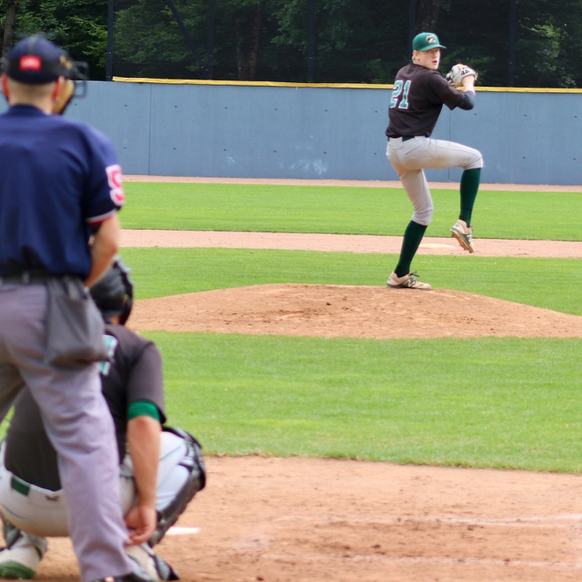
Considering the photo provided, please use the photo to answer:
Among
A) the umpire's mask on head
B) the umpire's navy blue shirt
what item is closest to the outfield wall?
the umpire's mask on head

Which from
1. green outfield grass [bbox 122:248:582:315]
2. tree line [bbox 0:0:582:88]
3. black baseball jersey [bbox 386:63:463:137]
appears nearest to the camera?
black baseball jersey [bbox 386:63:463:137]

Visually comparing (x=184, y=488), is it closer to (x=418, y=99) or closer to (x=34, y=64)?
(x=34, y=64)

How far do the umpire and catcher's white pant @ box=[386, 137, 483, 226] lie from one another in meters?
6.64

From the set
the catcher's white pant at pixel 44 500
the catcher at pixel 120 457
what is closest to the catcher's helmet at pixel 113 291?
the catcher at pixel 120 457

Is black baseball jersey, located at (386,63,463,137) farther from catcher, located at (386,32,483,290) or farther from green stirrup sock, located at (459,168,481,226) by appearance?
green stirrup sock, located at (459,168,481,226)

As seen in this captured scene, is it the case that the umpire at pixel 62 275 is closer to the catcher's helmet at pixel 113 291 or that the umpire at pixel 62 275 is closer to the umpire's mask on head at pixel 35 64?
the umpire's mask on head at pixel 35 64

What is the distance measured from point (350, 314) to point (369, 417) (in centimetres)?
318

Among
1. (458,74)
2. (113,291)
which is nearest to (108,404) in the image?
(113,291)

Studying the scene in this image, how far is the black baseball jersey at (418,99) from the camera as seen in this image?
977cm

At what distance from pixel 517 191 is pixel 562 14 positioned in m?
6.21

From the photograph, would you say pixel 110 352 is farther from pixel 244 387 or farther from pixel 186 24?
pixel 186 24

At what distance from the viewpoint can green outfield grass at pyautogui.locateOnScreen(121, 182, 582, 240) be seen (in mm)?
20047

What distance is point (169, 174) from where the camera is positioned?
3656 centimetres

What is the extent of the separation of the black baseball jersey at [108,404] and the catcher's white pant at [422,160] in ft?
20.9
